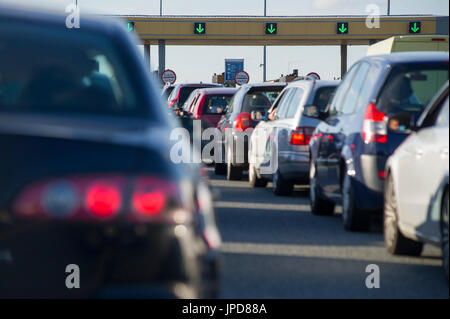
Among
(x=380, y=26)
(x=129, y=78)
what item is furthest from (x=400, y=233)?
(x=380, y=26)

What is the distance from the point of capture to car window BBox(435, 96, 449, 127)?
833 cm

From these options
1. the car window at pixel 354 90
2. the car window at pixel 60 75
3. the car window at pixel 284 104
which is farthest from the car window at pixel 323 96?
the car window at pixel 60 75

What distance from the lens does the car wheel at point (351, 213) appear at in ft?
35.6

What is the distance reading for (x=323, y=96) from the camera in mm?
15125

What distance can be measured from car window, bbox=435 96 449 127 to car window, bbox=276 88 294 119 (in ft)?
24.1

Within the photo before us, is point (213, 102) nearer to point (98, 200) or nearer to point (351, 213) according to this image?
point (351, 213)

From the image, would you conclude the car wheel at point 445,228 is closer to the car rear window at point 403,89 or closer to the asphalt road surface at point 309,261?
the asphalt road surface at point 309,261

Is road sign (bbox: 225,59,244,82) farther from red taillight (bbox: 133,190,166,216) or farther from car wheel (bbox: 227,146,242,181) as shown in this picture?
red taillight (bbox: 133,190,166,216)

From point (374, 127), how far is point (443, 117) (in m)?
2.09

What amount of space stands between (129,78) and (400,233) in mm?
5346

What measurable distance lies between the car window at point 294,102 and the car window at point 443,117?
21.5 feet

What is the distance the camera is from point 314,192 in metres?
12.9

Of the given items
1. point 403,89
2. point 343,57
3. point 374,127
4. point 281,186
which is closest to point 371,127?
point 374,127

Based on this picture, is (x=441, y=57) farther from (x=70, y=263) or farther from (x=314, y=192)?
(x=70, y=263)
